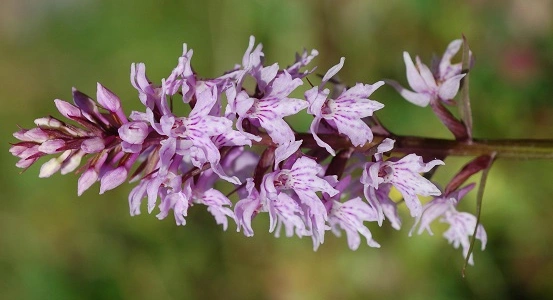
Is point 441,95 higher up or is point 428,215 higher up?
point 441,95

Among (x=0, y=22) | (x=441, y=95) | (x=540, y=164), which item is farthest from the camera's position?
(x=0, y=22)

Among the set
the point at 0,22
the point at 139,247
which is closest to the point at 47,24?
the point at 0,22

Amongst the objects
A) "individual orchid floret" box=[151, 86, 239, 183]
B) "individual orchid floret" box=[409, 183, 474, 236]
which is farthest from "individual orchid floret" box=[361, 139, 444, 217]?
"individual orchid floret" box=[151, 86, 239, 183]

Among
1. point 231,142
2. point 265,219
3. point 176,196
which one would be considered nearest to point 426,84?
point 231,142

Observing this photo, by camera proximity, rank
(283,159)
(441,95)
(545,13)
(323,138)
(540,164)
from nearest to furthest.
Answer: (283,159) < (323,138) < (441,95) < (540,164) < (545,13)

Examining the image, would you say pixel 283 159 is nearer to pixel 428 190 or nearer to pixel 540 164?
pixel 428 190

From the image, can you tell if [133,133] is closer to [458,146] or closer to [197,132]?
[197,132]

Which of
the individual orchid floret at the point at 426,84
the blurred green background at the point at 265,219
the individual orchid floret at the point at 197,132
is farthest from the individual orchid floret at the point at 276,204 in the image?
the blurred green background at the point at 265,219
